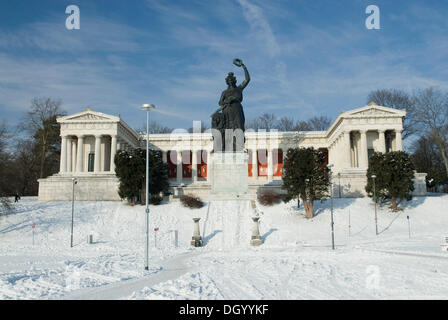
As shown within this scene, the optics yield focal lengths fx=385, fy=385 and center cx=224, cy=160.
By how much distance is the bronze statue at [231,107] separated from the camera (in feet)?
118

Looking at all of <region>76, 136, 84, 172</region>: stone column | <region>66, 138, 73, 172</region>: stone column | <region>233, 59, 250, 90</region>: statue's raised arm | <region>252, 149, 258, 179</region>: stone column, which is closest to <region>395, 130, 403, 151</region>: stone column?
<region>252, 149, 258, 179</region>: stone column

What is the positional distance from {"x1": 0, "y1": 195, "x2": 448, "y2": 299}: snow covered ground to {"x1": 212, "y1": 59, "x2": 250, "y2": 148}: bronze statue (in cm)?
728

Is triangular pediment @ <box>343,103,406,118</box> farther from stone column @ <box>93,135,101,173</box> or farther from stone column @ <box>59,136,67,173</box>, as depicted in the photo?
stone column @ <box>59,136,67,173</box>

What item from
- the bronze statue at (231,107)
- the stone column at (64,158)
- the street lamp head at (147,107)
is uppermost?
the bronze statue at (231,107)

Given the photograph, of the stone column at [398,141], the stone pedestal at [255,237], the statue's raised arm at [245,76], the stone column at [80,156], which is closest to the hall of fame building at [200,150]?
the stone column at [80,156]

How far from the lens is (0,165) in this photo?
31125mm

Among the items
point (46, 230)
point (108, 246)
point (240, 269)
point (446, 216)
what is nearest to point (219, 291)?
point (240, 269)

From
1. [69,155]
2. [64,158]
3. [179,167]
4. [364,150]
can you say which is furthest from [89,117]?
[364,150]

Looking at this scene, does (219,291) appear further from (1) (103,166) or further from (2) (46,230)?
(1) (103,166)

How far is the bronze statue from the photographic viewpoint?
35969mm

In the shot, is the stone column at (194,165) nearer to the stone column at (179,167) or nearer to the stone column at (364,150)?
the stone column at (179,167)

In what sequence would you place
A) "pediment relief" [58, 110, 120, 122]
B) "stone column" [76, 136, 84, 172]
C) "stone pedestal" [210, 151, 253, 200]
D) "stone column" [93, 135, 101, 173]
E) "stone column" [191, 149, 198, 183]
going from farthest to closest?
"stone column" [191, 149, 198, 183] < "pediment relief" [58, 110, 120, 122] < "stone column" [93, 135, 101, 173] < "stone column" [76, 136, 84, 172] < "stone pedestal" [210, 151, 253, 200]

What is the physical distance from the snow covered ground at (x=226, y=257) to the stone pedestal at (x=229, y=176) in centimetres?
145

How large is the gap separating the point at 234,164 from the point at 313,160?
7.06m
